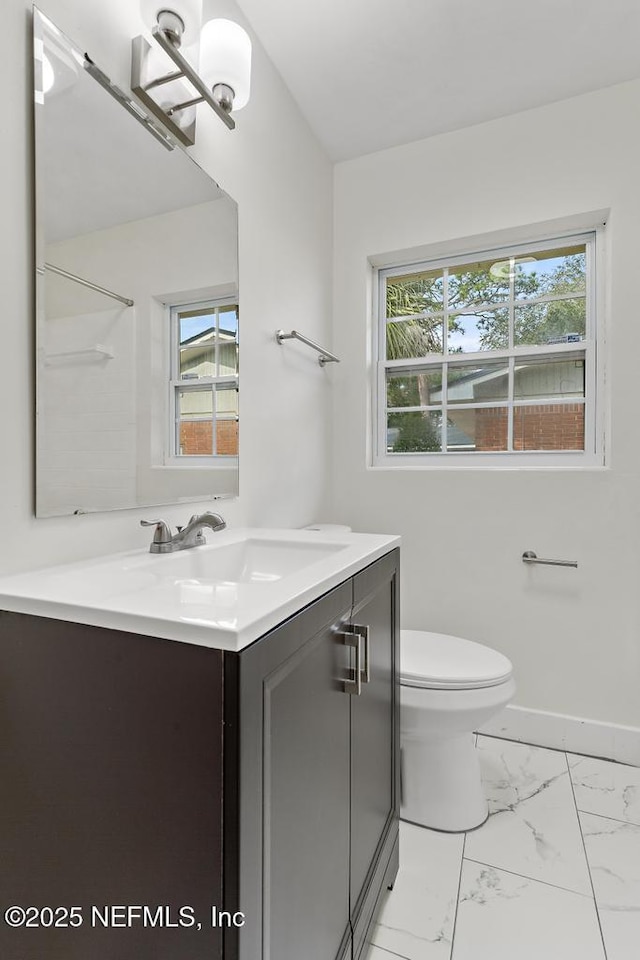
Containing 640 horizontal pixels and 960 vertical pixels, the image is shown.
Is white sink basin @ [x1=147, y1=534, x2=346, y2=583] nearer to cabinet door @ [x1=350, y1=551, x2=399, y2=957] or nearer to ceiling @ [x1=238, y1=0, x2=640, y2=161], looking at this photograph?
cabinet door @ [x1=350, y1=551, x2=399, y2=957]

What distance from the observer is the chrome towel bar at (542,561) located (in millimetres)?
1959

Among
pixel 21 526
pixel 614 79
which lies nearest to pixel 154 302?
pixel 21 526

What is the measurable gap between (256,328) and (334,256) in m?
0.94

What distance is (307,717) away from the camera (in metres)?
0.77

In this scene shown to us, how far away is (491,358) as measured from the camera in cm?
218

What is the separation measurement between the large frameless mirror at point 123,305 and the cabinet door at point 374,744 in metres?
0.56

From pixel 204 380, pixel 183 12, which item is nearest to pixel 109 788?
pixel 204 380

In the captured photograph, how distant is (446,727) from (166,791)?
3.60 ft

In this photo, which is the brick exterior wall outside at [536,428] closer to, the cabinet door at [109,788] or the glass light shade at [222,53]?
the glass light shade at [222,53]

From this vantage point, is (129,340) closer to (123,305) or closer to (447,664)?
(123,305)

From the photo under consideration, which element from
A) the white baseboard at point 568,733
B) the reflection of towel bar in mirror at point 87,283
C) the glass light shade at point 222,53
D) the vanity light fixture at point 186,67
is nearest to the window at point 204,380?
the reflection of towel bar in mirror at point 87,283

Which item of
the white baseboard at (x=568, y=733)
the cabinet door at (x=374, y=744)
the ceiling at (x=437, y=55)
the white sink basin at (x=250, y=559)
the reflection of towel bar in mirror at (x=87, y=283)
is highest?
the ceiling at (x=437, y=55)

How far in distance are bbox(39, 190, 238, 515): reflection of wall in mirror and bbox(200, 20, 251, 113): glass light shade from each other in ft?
0.90

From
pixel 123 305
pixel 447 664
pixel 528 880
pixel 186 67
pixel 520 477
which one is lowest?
pixel 528 880
